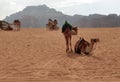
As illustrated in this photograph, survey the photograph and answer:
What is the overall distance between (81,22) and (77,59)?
127 metres

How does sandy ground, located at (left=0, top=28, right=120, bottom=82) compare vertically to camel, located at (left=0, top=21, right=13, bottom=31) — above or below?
below

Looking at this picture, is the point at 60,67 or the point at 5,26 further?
the point at 5,26

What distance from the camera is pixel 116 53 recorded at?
16.1 m

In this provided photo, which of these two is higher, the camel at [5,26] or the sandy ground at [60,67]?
the camel at [5,26]

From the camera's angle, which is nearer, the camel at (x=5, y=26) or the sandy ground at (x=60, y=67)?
the sandy ground at (x=60, y=67)

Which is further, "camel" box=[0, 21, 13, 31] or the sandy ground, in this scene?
A: "camel" box=[0, 21, 13, 31]

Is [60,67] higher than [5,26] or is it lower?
lower

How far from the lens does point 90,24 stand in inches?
5167

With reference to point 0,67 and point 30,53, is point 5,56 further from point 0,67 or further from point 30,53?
point 0,67

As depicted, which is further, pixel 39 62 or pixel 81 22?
pixel 81 22

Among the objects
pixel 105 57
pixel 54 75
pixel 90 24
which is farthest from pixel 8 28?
pixel 90 24

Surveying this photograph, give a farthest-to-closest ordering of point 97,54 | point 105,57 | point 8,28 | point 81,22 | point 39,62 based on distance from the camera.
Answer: point 81,22 → point 8,28 → point 97,54 → point 105,57 → point 39,62

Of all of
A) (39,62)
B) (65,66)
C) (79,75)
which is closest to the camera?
(79,75)

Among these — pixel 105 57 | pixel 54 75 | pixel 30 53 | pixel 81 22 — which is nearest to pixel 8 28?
pixel 30 53
